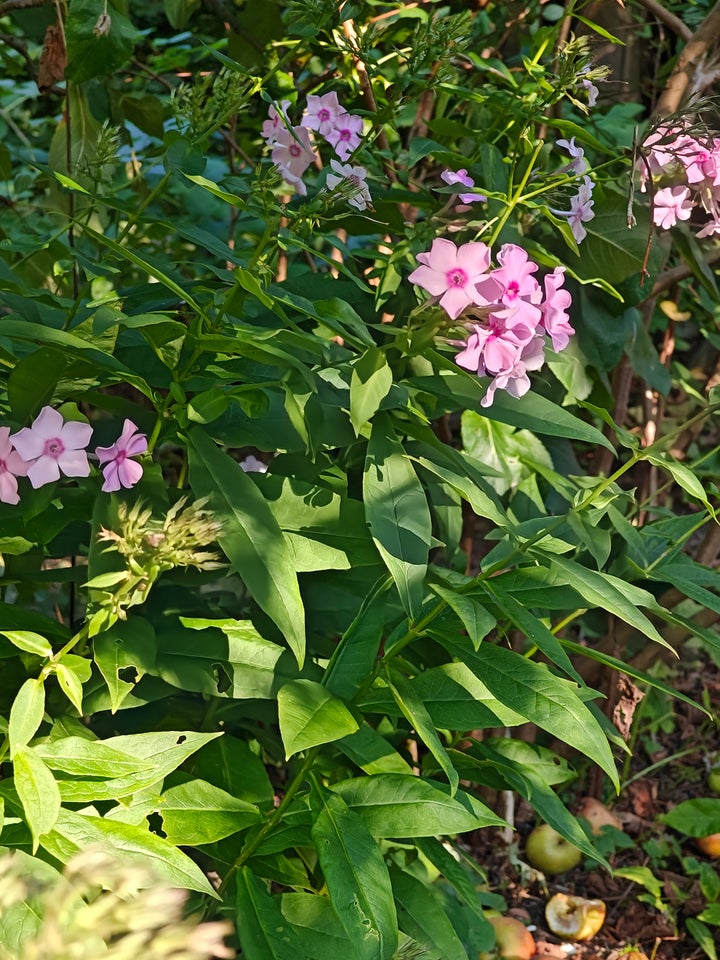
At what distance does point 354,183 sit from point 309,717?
54cm

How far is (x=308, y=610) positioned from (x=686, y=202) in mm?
719

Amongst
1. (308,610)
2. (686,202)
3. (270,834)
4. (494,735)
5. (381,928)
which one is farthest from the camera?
(494,735)

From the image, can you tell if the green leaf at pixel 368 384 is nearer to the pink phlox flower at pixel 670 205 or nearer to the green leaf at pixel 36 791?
the green leaf at pixel 36 791

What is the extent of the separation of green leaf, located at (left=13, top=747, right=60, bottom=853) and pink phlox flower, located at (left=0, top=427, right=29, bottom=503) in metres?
0.26

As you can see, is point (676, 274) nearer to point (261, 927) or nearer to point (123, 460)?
point (123, 460)

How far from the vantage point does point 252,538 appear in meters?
0.98

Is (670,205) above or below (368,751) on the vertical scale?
above

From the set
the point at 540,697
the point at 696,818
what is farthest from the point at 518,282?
the point at 696,818

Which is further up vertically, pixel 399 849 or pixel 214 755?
pixel 214 755

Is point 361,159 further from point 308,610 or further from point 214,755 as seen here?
point 214,755

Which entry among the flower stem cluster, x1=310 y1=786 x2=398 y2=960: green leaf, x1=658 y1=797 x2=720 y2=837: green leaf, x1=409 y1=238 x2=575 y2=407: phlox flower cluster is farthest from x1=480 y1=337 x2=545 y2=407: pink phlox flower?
x1=658 y1=797 x2=720 y2=837: green leaf

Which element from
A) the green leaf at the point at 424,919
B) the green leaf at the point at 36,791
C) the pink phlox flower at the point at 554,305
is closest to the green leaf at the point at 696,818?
the green leaf at the point at 424,919

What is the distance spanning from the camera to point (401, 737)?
139 cm

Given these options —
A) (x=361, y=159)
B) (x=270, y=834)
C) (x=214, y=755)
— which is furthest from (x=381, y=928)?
(x=361, y=159)
